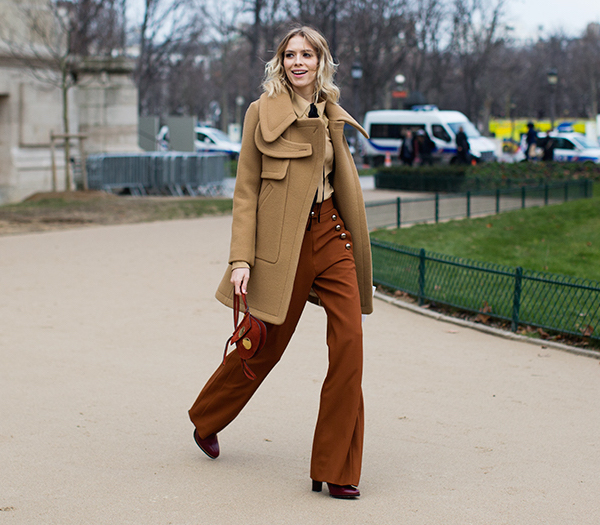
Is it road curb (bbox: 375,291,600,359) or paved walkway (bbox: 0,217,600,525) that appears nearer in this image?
paved walkway (bbox: 0,217,600,525)

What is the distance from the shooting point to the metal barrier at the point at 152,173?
20.5 metres

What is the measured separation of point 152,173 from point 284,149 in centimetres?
1778

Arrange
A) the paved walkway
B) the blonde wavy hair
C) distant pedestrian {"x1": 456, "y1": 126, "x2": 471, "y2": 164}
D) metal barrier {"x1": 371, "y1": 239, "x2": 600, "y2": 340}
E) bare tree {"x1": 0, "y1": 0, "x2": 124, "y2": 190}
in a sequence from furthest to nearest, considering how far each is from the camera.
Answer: distant pedestrian {"x1": 456, "y1": 126, "x2": 471, "y2": 164} → bare tree {"x1": 0, "y1": 0, "x2": 124, "y2": 190} → metal barrier {"x1": 371, "y1": 239, "x2": 600, "y2": 340} → the blonde wavy hair → the paved walkway

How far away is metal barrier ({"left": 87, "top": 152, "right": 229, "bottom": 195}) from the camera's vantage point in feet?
67.2

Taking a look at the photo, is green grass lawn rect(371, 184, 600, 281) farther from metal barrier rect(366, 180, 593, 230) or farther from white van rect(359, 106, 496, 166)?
white van rect(359, 106, 496, 166)

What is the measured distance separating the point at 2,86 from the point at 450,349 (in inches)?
660

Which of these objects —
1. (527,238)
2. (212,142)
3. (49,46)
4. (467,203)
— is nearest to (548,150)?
(467,203)

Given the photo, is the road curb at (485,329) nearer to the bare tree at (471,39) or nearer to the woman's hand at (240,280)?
the woman's hand at (240,280)

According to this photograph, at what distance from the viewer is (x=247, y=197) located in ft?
12.0

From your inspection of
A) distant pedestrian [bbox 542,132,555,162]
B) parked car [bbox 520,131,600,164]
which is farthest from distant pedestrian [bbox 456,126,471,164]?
parked car [bbox 520,131,600,164]

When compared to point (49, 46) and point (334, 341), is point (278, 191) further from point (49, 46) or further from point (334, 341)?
point (49, 46)

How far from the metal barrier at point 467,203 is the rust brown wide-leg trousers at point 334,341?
31.7 feet

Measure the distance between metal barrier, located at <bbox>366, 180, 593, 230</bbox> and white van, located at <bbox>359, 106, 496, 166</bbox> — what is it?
10.2 m

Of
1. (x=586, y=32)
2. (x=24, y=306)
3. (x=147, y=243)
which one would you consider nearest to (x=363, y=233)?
(x=24, y=306)
